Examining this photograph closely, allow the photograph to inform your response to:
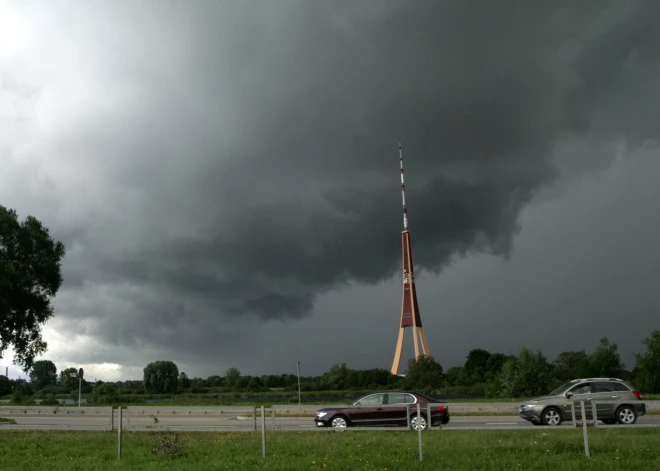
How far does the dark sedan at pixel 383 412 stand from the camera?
21.1 metres

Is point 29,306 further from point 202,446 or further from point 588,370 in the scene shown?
point 588,370

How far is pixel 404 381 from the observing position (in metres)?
79.3

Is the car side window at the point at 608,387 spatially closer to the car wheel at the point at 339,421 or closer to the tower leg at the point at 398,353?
the car wheel at the point at 339,421

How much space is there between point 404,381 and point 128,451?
66.1 m

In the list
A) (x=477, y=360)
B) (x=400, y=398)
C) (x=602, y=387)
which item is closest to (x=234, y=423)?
(x=400, y=398)

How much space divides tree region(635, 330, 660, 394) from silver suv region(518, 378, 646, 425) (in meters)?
40.1

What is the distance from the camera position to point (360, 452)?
14891 millimetres

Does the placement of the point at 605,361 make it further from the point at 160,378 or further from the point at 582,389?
the point at 160,378

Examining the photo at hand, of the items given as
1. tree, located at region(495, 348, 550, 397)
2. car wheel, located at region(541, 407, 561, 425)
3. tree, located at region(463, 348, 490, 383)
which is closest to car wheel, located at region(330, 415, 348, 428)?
car wheel, located at region(541, 407, 561, 425)

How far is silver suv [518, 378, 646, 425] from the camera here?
22527 mm

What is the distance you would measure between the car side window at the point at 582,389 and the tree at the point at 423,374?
5435 centimetres

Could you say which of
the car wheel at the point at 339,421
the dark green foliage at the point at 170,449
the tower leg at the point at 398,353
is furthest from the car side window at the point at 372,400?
the tower leg at the point at 398,353

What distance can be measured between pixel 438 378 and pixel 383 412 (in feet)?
205

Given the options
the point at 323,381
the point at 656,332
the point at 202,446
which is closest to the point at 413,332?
the point at 323,381
